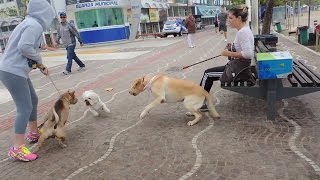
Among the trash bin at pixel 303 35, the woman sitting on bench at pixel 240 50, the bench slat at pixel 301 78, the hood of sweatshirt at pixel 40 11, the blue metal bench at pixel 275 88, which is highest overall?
the hood of sweatshirt at pixel 40 11

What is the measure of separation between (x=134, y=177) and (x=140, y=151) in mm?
690

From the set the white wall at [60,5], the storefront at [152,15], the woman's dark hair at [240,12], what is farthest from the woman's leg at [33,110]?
the storefront at [152,15]

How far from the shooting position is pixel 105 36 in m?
30.4

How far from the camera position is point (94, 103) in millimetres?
6043

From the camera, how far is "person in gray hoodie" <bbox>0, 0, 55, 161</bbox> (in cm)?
429

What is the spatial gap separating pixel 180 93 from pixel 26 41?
7.40ft

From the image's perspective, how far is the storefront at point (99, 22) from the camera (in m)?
30.1

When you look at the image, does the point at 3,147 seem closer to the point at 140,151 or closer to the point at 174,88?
the point at 140,151

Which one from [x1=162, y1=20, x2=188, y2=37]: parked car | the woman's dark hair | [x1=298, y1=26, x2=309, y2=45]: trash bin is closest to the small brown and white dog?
the woman's dark hair

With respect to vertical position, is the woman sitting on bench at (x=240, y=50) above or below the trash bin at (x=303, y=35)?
above

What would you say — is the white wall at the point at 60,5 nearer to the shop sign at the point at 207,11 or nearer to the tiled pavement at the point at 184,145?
the tiled pavement at the point at 184,145

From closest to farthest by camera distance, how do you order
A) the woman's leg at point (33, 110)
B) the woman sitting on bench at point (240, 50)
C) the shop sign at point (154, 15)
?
the woman's leg at point (33, 110)
the woman sitting on bench at point (240, 50)
the shop sign at point (154, 15)

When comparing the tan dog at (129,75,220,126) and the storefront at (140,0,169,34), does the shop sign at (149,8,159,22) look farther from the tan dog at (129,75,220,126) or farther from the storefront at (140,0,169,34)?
the tan dog at (129,75,220,126)

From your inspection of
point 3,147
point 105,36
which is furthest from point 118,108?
point 105,36
